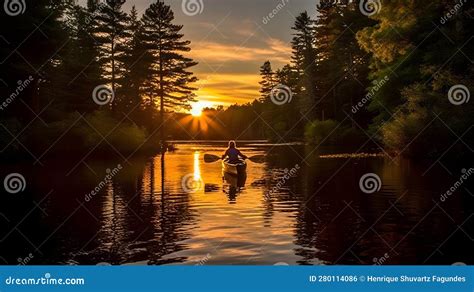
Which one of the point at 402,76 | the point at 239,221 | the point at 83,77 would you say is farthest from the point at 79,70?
the point at 239,221

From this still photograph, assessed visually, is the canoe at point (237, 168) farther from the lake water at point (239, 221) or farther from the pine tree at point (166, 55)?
the pine tree at point (166, 55)

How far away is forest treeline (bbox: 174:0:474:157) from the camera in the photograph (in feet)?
99.5

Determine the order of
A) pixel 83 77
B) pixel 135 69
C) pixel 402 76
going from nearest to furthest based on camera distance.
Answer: pixel 402 76 → pixel 83 77 → pixel 135 69

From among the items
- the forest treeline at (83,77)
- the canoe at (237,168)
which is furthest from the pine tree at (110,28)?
the canoe at (237,168)

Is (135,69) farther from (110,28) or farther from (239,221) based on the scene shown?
(239,221)

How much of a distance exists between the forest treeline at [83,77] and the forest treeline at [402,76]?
2174 cm

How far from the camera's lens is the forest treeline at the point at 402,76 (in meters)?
30.3

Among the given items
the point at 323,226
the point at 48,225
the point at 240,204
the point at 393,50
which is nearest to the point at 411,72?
the point at 393,50

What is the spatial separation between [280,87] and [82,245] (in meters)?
106

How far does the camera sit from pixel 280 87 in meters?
117

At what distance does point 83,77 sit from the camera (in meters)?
58.3

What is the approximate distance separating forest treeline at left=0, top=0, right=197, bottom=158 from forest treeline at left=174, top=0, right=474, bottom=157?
2174 cm

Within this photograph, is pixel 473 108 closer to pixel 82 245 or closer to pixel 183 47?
pixel 82 245

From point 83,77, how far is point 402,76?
3400 centimetres
